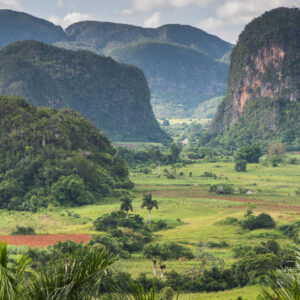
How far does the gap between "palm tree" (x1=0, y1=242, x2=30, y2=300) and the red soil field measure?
2923cm

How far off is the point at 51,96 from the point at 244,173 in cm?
7602

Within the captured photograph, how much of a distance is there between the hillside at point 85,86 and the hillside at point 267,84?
3062 centimetres

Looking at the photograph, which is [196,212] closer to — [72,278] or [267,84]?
[72,278]

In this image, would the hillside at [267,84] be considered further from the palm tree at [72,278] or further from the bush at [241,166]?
the palm tree at [72,278]

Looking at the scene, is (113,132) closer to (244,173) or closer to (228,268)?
(244,173)

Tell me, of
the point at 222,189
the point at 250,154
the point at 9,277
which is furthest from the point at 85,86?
the point at 9,277

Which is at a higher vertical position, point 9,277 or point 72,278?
point 9,277

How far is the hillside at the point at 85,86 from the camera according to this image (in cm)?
12950

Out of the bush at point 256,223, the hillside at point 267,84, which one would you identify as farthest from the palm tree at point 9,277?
the hillside at point 267,84

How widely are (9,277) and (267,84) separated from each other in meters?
118

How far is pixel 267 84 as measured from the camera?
11769 cm

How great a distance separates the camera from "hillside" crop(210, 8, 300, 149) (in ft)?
366

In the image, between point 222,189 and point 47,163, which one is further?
point 222,189

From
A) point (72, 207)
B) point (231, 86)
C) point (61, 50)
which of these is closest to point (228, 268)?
point (72, 207)
